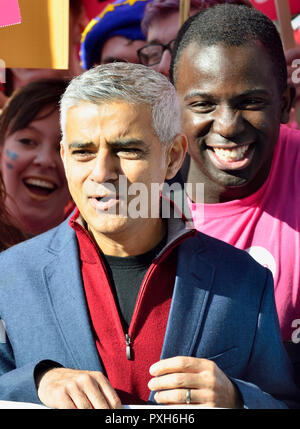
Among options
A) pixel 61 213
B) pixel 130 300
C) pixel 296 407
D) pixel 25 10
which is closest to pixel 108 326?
pixel 130 300

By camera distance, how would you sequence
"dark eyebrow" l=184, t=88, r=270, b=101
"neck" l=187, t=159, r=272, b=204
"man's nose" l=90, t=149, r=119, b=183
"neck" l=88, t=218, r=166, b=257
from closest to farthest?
"man's nose" l=90, t=149, r=119, b=183 < "neck" l=88, t=218, r=166, b=257 < "dark eyebrow" l=184, t=88, r=270, b=101 < "neck" l=187, t=159, r=272, b=204

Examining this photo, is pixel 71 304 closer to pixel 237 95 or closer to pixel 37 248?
pixel 37 248

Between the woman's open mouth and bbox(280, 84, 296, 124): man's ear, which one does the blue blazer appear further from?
the woman's open mouth

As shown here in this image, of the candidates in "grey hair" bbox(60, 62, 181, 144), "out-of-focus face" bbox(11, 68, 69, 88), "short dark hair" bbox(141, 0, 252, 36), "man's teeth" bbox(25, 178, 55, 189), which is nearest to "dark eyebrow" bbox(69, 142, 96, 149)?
"grey hair" bbox(60, 62, 181, 144)

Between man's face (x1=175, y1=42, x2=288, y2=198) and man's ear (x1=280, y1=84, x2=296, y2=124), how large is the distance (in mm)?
79

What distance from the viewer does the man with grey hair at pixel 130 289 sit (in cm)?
180

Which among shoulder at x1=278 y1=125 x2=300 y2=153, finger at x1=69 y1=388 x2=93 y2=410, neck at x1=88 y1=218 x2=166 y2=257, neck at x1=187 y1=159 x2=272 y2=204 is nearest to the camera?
finger at x1=69 y1=388 x2=93 y2=410

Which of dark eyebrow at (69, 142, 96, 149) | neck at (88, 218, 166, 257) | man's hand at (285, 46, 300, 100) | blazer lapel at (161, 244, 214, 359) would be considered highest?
man's hand at (285, 46, 300, 100)

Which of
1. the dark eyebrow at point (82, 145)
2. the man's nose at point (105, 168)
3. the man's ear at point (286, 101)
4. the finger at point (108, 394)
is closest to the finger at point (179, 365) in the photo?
the finger at point (108, 394)

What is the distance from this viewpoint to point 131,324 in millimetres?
1863

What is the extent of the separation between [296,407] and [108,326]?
632mm

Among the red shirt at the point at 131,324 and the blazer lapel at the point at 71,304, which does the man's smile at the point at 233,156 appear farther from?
the blazer lapel at the point at 71,304

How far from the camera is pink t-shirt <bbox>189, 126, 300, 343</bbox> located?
2320 mm

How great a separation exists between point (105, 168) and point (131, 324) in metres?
0.46
